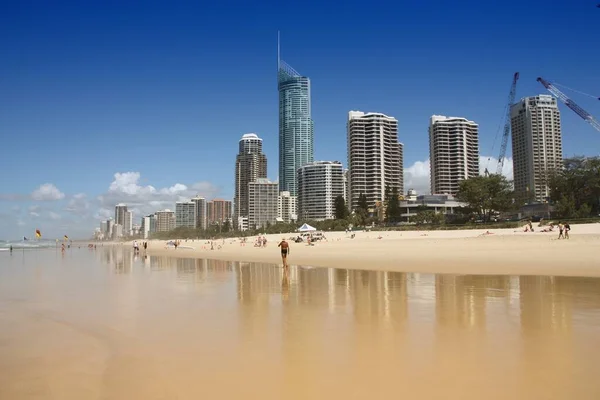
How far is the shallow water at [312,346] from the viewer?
5.63 meters

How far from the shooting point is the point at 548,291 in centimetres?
1370

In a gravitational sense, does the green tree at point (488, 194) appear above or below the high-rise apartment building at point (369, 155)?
below

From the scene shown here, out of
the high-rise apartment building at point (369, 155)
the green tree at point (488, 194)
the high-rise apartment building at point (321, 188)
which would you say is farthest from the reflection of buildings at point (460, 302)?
the high-rise apartment building at point (321, 188)

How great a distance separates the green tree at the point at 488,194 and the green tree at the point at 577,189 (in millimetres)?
8240

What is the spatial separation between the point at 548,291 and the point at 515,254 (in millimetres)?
14491

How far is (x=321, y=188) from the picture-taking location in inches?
7613

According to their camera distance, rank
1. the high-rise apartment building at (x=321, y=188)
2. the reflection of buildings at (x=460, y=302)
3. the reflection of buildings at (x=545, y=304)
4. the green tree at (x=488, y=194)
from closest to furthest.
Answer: the reflection of buildings at (x=545, y=304), the reflection of buildings at (x=460, y=302), the green tree at (x=488, y=194), the high-rise apartment building at (x=321, y=188)

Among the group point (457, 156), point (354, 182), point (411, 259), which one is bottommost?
point (411, 259)

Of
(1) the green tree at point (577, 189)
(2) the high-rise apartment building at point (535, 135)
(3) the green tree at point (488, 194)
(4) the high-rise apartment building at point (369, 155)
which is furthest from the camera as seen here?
(4) the high-rise apartment building at point (369, 155)

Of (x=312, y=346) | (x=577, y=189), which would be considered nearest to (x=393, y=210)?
(x=577, y=189)

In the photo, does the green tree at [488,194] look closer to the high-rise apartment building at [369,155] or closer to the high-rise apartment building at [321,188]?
the high-rise apartment building at [369,155]

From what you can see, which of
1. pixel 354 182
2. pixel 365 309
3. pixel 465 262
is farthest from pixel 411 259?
pixel 354 182

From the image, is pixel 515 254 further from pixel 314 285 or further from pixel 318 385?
pixel 318 385

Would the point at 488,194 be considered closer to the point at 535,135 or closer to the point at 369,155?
the point at 369,155
